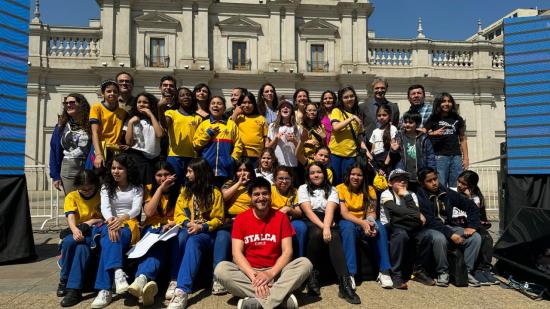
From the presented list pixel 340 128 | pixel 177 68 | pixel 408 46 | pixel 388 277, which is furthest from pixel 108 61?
pixel 388 277

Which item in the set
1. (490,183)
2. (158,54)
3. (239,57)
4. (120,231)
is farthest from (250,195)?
(158,54)

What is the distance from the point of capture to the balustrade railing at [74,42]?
1930 centimetres

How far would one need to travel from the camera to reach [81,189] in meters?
3.81

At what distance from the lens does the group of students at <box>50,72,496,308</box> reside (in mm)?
3455

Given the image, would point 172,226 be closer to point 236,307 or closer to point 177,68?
point 236,307

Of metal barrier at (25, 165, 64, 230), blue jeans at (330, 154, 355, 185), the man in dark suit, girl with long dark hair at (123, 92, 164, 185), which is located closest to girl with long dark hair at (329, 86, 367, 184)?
blue jeans at (330, 154, 355, 185)

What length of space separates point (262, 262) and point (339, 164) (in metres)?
1.93

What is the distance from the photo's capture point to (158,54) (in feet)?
66.7

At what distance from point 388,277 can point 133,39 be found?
19.7 meters

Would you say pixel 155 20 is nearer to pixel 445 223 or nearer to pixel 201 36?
pixel 201 36

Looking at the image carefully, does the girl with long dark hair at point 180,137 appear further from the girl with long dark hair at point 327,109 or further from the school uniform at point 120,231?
the girl with long dark hair at point 327,109

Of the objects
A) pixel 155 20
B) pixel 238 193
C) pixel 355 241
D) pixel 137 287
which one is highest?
pixel 155 20

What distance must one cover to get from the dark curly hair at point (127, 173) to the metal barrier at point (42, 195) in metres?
4.82

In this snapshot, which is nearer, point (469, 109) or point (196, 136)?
point (196, 136)
